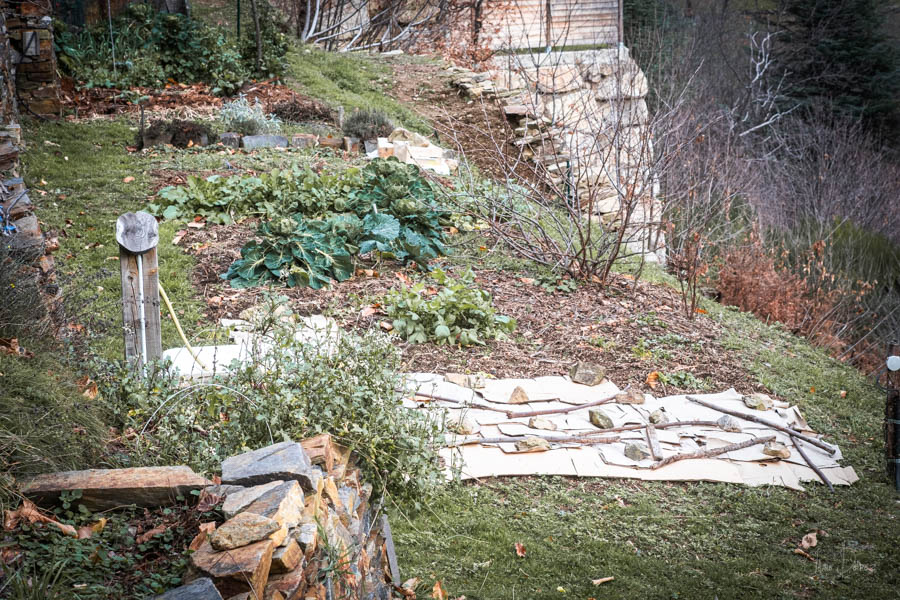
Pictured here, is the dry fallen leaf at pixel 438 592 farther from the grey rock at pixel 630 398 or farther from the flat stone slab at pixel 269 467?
the grey rock at pixel 630 398

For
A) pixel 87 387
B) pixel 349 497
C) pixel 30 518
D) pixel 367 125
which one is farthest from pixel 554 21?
pixel 30 518

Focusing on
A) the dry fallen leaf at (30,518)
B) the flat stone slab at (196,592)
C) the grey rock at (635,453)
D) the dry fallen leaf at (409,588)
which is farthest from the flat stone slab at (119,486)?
the grey rock at (635,453)

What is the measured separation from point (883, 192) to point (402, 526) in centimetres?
1499

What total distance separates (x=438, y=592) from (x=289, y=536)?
970 mm

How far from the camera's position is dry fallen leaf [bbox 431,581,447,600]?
279cm

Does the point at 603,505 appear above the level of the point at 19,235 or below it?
below

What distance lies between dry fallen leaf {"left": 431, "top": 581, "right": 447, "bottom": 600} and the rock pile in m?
0.19

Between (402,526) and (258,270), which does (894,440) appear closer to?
(402,526)

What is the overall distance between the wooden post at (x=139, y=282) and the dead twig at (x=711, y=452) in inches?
111

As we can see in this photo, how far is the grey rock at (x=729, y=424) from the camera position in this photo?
452cm

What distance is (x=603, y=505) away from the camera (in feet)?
12.0

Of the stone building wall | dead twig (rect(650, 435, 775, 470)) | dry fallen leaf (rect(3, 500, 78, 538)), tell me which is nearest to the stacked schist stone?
dry fallen leaf (rect(3, 500, 78, 538))

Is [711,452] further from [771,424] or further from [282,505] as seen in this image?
[282,505]

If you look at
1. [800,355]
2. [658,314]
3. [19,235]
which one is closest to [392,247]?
[658,314]
